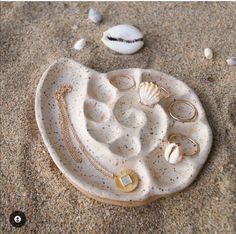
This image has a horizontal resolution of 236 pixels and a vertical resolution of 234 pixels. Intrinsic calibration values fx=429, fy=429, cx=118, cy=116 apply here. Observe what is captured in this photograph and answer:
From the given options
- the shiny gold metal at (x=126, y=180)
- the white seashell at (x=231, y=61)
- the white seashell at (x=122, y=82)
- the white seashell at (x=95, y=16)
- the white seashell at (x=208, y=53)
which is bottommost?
the shiny gold metal at (x=126, y=180)

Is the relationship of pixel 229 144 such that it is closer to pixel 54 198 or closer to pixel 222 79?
pixel 222 79

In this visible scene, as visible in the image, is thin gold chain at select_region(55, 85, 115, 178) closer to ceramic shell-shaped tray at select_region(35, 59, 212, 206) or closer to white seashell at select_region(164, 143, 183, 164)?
ceramic shell-shaped tray at select_region(35, 59, 212, 206)

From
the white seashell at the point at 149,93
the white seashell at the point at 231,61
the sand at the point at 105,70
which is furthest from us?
the white seashell at the point at 231,61

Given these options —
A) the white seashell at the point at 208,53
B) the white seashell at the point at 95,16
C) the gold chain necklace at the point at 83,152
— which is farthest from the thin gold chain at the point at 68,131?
the white seashell at the point at 208,53

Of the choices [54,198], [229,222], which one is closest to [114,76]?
[54,198]

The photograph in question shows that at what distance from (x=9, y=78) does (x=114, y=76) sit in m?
0.40

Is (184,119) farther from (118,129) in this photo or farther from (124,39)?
(124,39)

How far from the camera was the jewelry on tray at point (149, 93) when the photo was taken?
54.6 inches

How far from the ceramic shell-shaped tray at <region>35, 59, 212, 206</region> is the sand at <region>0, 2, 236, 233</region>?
51mm

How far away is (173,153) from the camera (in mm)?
1296

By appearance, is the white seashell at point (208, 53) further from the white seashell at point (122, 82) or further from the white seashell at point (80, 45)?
the white seashell at point (80, 45)

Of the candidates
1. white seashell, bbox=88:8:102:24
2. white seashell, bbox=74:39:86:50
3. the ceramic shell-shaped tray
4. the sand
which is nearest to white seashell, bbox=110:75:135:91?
the ceramic shell-shaped tray

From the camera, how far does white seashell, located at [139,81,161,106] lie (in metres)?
1.39

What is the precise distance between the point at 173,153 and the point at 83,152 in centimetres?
28
